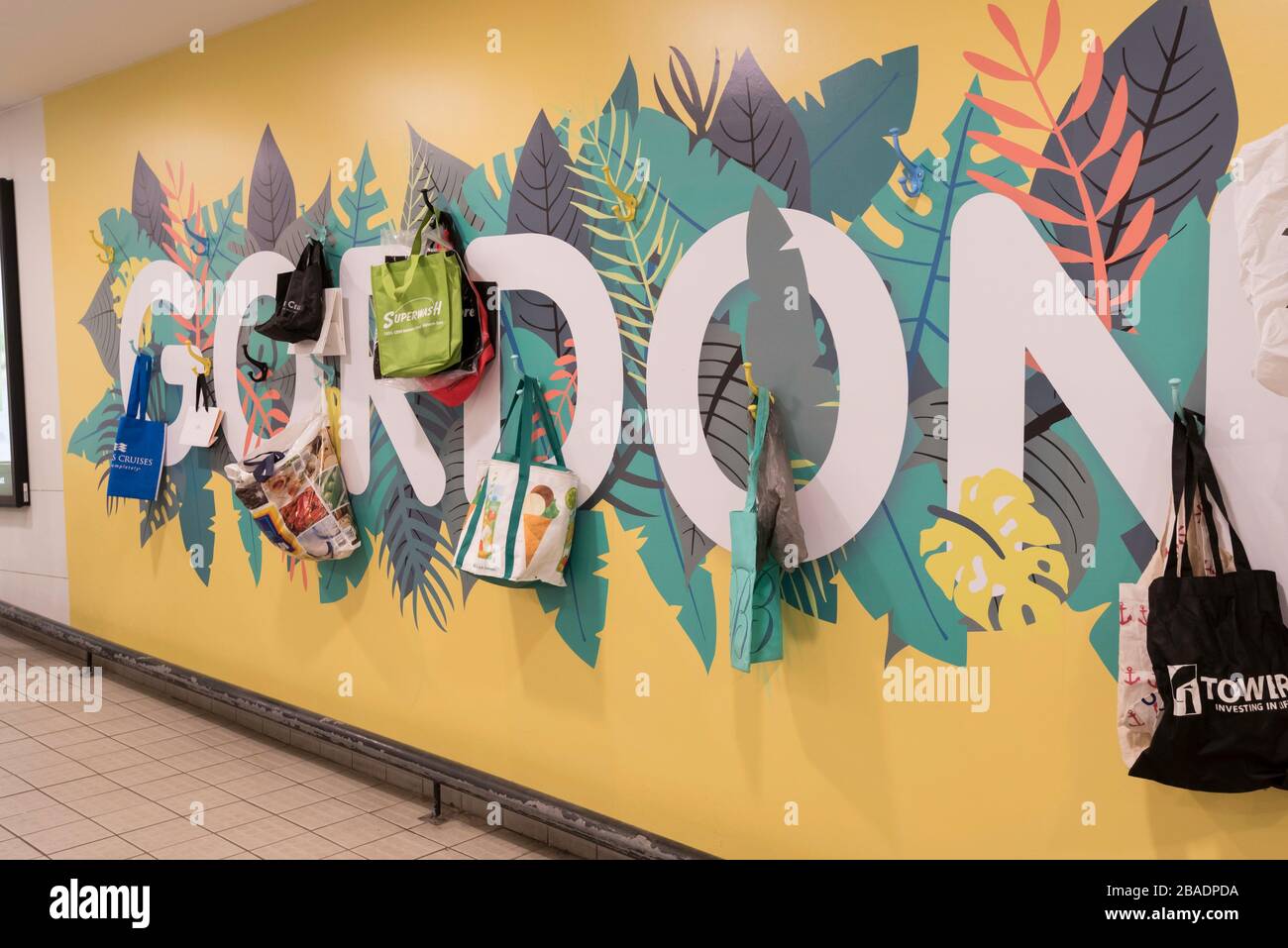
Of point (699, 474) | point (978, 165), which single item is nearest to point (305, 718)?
point (699, 474)

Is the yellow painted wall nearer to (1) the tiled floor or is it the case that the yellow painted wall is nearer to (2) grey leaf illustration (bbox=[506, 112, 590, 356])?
(2) grey leaf illustration (bbox=[506, 112, 590, 356])

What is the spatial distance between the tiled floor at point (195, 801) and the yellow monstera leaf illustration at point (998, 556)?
1.50 metres

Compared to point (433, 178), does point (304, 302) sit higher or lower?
lower

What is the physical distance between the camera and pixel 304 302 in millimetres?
3516

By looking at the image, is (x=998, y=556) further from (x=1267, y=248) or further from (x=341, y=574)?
(x=341, y=574)

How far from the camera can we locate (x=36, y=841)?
9.73 feet

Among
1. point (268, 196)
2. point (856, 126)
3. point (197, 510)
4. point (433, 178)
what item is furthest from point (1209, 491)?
point (197, 510)

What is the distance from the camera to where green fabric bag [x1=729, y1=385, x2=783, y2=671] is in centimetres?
233

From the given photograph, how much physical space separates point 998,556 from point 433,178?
219 centimetres

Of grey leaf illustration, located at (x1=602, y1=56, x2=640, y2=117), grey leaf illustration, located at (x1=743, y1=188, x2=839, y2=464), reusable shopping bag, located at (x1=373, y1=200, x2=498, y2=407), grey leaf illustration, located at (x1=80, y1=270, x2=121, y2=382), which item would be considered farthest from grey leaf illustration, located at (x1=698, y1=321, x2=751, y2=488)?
grey leaf illustration, located at (x1=80, y1=270, x2=121, y2=382)

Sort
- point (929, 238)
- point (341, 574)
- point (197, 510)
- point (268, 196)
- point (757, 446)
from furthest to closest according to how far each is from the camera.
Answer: point (197, 510), point (268, 196), point (341, 574), point (757, 446), point (929, 238)

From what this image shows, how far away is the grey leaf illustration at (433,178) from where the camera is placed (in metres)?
3.14

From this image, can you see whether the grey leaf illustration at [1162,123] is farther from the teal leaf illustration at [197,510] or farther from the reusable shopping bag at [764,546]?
the teal leaf illustration at [197,510]

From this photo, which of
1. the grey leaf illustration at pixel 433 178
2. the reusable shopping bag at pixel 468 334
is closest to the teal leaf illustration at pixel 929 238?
the reusable shopping bag at pixel 468 334
